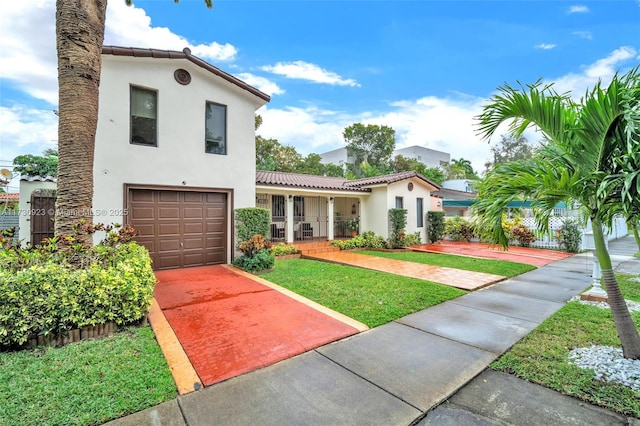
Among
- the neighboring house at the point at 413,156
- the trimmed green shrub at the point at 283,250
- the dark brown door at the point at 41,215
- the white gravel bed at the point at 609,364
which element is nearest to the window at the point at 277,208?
the trimmed green shrub at the point at 283,250

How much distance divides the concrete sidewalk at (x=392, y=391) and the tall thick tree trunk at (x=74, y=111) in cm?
452

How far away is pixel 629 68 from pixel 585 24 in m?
10.2

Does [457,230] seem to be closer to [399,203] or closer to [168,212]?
[399,203]

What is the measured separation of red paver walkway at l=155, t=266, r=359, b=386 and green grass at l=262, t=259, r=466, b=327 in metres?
0.61

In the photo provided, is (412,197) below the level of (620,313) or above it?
above

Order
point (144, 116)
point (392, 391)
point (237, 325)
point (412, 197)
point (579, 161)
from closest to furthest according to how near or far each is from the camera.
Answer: point (392, 391), point (579, 161), point (237, 325), point (144, 116), point (412, 197)

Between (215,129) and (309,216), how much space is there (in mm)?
8693

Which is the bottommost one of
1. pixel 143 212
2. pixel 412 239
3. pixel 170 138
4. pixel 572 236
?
pixel 412 239

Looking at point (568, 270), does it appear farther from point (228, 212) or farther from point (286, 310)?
point (228, 212)

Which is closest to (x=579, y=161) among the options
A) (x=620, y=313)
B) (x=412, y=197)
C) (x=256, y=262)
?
(x=620, y=313)

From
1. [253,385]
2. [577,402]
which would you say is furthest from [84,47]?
[577,402]

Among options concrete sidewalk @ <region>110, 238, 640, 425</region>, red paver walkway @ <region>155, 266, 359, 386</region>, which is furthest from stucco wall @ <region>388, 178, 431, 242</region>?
concrete sidewalk @ <region>110, 238, 640, 425</region>

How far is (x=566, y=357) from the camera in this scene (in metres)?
3.91

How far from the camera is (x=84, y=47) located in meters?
5.63
